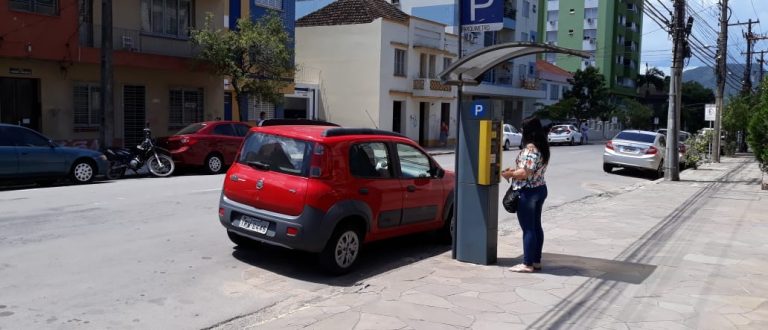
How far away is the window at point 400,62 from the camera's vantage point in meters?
34.9

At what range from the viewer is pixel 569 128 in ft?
147

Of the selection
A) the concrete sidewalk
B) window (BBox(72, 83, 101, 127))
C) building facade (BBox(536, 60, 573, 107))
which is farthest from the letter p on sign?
building facade (BBox(536, 60, 573, 107))

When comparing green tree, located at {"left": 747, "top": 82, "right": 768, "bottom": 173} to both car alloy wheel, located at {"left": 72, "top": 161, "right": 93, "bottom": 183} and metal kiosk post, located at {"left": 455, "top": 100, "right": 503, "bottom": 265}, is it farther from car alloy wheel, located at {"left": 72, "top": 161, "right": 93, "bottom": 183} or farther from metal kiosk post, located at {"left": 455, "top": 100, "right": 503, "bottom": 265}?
car alloy wheel, located at {"left": 72, "top": 161, "right": 93, "bottom": 183}

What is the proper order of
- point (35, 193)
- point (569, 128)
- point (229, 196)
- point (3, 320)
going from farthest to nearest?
1. point (569, 128)
2. point (35, 193)
3. point (229, 196)
4. point (3, 320)

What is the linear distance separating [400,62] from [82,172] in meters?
23.2

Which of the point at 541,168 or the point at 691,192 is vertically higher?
the point at 541,168

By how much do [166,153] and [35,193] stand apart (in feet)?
15.2

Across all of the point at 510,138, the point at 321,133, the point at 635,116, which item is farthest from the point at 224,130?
the point at 635,116

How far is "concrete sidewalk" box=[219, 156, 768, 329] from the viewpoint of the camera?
5.38 metres

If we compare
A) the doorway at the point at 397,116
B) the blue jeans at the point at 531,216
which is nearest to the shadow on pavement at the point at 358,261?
the blue jeans at the point at 531,216

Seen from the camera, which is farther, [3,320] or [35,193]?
[35,193]

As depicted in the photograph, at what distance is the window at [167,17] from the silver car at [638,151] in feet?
50.8

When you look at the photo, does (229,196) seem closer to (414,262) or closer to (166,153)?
(414,262)

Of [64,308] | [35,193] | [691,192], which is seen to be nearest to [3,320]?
[64,308]
